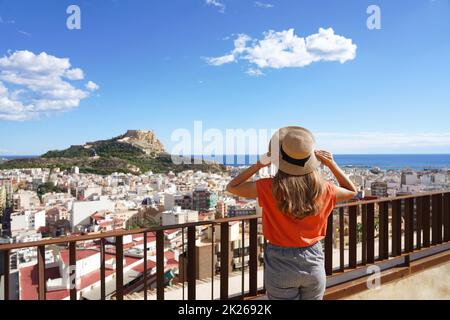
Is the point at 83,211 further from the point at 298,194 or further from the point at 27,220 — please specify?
the point at 298,194

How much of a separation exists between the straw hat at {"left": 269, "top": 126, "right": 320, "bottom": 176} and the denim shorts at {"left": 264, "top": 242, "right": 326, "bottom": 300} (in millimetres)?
399

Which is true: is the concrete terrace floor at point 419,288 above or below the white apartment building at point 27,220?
above

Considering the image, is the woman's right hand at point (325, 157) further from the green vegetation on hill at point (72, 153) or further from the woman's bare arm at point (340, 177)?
the green vegetation on hill at point (72, 153)

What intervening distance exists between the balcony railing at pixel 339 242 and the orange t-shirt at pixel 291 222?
2.40ft

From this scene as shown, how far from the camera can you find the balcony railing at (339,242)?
185 cm

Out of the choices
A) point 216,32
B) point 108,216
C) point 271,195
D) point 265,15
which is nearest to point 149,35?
point 216,32

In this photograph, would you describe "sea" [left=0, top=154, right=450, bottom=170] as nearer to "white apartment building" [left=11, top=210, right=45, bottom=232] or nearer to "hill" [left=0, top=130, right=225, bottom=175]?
"hill" [left=0, top=130, right=225, bottom=175]

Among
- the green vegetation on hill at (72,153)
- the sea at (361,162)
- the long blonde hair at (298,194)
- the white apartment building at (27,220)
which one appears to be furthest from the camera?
the green vegetation on hill at (72,153)

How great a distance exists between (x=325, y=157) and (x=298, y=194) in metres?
0.32

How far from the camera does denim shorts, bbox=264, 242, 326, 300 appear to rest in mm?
1422

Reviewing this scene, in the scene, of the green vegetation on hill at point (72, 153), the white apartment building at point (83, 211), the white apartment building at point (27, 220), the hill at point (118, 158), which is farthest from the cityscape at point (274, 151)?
the green vegetation on hill at point (72, 153)

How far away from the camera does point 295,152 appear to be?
133 cm

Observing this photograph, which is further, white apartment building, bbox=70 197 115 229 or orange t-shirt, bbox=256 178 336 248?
white apartment building, bbox=70 197 115 229

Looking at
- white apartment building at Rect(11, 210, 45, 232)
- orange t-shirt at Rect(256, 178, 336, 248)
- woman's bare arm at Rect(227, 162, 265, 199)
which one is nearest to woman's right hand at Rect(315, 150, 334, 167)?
orange t-shirt at Rect(256, 178, 336, 248)
